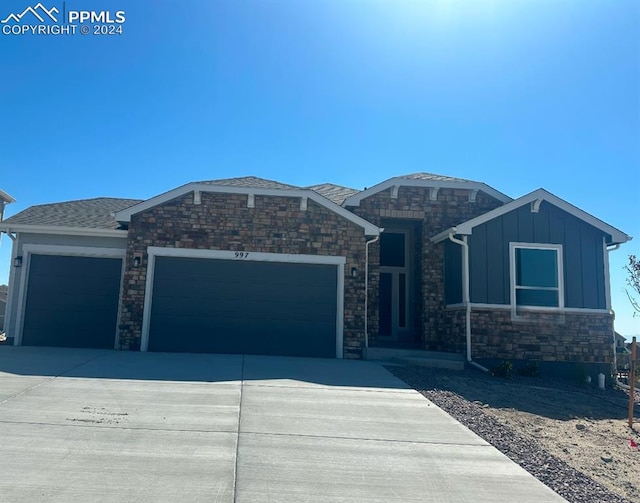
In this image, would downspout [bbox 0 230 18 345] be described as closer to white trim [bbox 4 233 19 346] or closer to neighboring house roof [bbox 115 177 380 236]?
white trim [bbox 4 233 19 346]

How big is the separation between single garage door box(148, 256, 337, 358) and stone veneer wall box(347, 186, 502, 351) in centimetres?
194

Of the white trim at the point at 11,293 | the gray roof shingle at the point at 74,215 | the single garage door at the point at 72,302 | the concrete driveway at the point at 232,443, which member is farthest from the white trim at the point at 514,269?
the white trim at the point at 11,293

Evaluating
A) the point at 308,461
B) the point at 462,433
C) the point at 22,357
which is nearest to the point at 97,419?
the point at 308,461

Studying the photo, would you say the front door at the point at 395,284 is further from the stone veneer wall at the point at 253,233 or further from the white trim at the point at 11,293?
the white trim at the point at 11,293

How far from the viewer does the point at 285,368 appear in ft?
34.2

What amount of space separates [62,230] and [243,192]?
4607 millimetres

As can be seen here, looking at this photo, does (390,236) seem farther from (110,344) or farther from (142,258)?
(110,344)

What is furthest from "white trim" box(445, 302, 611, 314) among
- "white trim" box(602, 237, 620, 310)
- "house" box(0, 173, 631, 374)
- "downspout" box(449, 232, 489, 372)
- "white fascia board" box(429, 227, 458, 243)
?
"white fascia board" box(429, 227, 458, 243)

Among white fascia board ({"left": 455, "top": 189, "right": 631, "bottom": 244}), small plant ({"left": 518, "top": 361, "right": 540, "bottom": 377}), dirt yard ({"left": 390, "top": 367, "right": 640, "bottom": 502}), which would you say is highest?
white fascia board ({"left": 455, "top": 189, "right": 631, "bottom": 244})

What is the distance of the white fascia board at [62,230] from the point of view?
42.3ft

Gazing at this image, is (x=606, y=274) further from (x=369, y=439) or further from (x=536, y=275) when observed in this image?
(x=369, y=439)

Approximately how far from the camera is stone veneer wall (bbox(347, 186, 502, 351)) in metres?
14.0

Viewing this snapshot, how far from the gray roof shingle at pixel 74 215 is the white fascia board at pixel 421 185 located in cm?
638

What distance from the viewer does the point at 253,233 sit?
1288 cm
